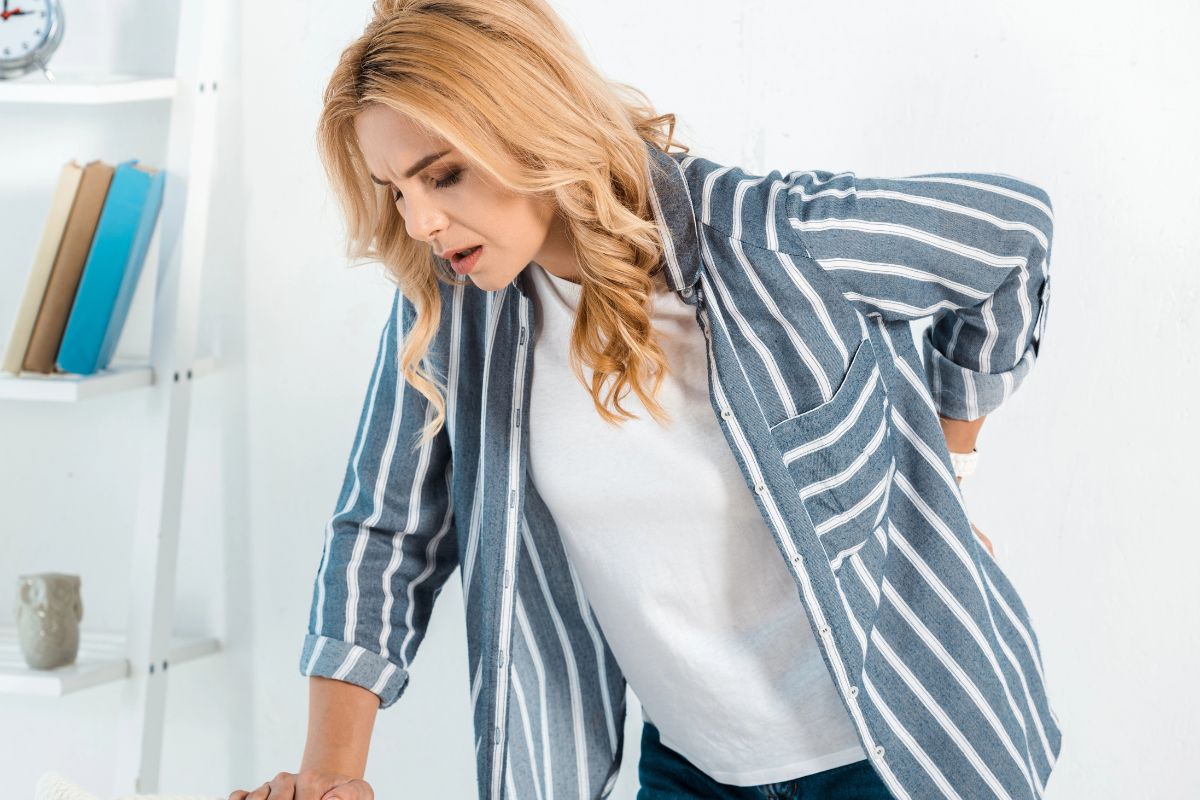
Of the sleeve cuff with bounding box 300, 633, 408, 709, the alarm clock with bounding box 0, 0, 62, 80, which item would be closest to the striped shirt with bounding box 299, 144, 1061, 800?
the sleeve cuff with bounding box 300, 633, 408, 709

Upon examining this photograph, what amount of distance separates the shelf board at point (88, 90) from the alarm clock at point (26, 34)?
0.07ft

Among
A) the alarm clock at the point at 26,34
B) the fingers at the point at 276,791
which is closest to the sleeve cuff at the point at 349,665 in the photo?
the fingers at the point at 276,791

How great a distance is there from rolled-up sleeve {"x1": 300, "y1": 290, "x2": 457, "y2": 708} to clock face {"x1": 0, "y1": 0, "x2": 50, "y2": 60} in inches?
27.5

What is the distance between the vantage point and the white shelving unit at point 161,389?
154 centimetres

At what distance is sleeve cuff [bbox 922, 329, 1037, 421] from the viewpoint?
47.1 inches

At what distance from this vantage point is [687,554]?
1.12 m

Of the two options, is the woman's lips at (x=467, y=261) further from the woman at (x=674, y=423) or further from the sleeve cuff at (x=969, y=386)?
the sleeve cuff at (x=969, y=386)

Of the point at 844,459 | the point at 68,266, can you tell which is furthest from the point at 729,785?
the point at 68,266

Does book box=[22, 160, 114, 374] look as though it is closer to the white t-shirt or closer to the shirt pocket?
the white t-shirt

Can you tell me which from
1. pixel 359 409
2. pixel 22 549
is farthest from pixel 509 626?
pixel 22 549

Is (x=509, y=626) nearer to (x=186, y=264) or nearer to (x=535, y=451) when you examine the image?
(x=535, y=451)

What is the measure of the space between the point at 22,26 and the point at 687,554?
1088mm

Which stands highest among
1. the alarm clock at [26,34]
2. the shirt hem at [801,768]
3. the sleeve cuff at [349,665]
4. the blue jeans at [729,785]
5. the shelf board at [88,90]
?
the alarm clock at [26,34]

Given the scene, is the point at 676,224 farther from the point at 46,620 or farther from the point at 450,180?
the point at 46,620
